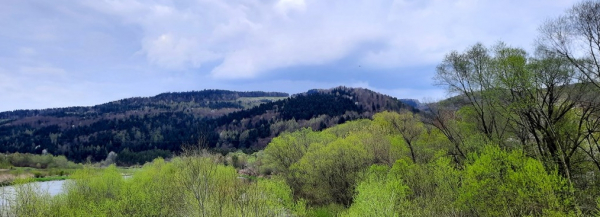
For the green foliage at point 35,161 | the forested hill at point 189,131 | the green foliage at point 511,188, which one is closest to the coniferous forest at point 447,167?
the green foliage at point 511,188

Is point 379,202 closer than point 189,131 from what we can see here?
Yes

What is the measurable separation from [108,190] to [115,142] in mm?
145433

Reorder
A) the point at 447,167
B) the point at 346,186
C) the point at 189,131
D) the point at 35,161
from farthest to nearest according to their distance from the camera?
the point at 189,131, the point at 35,161, the point at 346,186, the point at 447,167

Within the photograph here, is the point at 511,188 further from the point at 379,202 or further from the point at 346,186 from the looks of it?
the point at 346,186

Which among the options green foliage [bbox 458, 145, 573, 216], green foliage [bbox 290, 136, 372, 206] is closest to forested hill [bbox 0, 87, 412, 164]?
green foliage [bbox 290, 136, 372, 206]

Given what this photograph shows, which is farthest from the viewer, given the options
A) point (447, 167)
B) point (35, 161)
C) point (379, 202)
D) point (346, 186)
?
→ point (35, 161)

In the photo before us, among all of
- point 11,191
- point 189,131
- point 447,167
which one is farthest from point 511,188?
point 189,131

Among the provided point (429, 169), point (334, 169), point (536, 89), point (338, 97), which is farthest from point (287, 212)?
point (338, 97)

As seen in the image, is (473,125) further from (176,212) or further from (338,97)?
(338,97)

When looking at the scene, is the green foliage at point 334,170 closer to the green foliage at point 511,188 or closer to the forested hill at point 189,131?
the green foliage at point 511,188

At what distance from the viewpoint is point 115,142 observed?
16238cm

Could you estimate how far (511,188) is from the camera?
21312 millimetres

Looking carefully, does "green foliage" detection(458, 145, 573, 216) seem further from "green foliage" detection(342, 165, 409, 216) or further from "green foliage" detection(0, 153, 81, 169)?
"green foliage" detection(0, 153, 81, 169)

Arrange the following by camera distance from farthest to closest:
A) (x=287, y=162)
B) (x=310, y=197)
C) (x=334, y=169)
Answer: (x=287, y=162), (x=310, y=197), (x=334, y=169)
